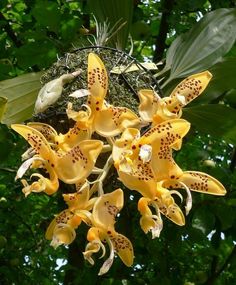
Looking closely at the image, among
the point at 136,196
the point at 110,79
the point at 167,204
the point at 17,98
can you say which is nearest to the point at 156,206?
the point at 167,204

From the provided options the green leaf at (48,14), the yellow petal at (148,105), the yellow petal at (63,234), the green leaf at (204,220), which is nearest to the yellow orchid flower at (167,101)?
the yellow petal at (148,105)

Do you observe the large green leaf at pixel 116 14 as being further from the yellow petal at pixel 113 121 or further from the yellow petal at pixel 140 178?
the yellow petal at pixel 140 178

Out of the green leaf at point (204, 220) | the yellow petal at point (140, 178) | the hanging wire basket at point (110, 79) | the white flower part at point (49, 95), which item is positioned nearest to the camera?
the yellow petal at point (140, 178)

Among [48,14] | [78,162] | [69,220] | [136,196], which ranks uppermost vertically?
[78,162]

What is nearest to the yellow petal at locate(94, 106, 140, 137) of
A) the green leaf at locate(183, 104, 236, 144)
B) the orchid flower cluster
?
the orchid flower cluster

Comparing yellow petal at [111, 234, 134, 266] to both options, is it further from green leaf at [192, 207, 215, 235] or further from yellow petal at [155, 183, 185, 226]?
green leaf at [192, 207, 215, 235]

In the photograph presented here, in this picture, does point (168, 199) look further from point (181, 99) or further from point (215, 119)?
point (215, 119)
